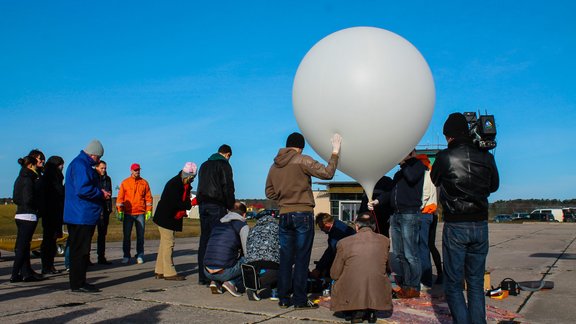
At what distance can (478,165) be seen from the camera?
13.0 ft

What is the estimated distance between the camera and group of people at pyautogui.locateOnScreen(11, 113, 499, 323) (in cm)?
395

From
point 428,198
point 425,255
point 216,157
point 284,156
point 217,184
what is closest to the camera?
point 284,156

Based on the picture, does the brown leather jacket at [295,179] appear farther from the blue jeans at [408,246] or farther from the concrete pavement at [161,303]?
the blue jeans at [408,246]

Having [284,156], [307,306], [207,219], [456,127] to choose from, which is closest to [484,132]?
[456,127]

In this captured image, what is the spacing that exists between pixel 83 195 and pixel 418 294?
13.3 ft

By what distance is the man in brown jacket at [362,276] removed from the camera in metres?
4.58

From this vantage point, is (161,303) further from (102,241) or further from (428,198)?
(102,241)

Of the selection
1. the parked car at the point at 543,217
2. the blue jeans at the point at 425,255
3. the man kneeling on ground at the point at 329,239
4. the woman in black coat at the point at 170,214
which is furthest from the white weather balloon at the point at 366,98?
the parked car at the point at 543,217

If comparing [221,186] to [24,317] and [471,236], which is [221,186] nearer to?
[24,317]

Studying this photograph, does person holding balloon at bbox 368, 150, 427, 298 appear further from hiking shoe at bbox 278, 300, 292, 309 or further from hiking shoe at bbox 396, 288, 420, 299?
hiking shoe at bbox 278, 300, 292, 309

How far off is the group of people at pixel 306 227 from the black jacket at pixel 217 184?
0.04 feet

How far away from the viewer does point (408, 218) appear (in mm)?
5910

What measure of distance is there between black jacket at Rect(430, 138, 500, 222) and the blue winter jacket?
405cm

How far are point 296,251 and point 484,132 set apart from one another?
2.19m
